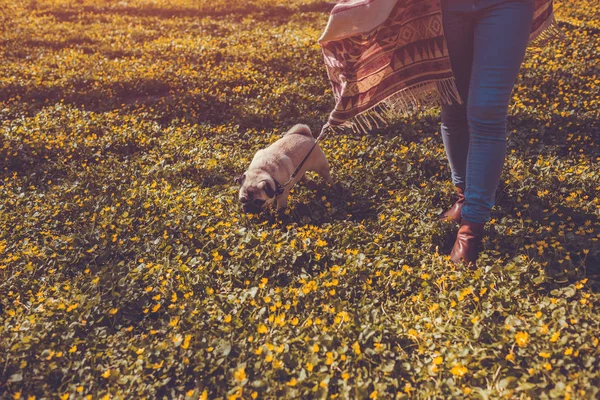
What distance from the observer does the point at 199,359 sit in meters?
2.95

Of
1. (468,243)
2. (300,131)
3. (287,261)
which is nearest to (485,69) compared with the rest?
(468,243)

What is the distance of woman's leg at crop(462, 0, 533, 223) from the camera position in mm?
2934

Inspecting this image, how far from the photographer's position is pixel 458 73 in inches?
136

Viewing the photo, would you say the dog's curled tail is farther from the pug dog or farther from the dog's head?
the dog's head

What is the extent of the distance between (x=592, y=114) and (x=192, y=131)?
605cm

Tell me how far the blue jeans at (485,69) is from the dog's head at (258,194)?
6.43ft

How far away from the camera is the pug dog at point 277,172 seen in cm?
457

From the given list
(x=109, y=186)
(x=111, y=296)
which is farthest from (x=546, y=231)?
(x=109, y=186)

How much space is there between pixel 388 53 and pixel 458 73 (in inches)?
22.7

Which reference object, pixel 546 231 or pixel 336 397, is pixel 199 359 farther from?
pixel 546 231

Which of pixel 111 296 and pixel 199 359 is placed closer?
pixel 199 359

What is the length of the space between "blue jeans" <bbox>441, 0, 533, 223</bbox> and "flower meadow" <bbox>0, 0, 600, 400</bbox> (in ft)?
2.42

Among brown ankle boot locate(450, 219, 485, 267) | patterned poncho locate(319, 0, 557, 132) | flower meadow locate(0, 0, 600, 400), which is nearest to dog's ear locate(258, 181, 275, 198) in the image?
flower meadow locate(0, 0, 600, 400)

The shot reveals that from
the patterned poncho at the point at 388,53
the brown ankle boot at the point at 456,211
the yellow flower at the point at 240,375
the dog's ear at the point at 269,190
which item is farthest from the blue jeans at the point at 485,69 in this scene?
the yellow flower at the point at 240,375
